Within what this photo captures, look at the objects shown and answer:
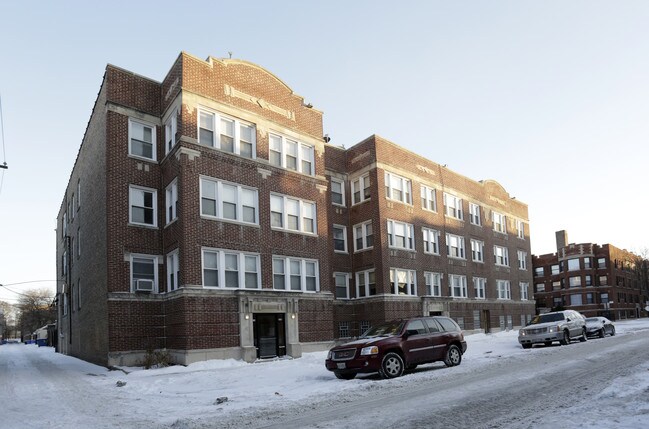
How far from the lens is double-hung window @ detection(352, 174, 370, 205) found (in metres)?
32.5

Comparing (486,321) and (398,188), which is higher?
(398,188)

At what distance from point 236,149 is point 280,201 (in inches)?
132

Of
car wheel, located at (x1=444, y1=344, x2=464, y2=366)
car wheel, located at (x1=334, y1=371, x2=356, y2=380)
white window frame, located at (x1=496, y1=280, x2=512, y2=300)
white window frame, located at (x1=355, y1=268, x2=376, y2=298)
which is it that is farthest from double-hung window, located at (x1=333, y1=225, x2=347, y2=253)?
car wheel, located at (x1=334, y1=371, x2=356, y2=380)

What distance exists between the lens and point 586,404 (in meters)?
9.17

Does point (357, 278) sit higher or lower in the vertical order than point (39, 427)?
higher

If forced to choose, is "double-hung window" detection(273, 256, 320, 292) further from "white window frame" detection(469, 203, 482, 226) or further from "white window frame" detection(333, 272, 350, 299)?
"white window frame" detection(469, 203, 482, 226)

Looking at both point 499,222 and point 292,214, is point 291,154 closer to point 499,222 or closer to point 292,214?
point 292,214

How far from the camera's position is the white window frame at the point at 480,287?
131 feet

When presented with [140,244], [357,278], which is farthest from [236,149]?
[357,278]

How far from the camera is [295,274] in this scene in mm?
25797

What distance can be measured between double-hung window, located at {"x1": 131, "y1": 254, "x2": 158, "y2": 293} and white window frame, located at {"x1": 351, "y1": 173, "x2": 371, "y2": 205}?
1368 centimetres

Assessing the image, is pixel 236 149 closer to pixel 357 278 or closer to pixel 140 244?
pixel 140 244

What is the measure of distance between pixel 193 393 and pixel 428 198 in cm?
2541

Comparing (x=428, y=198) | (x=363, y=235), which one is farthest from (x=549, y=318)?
(x=428, y=198)
